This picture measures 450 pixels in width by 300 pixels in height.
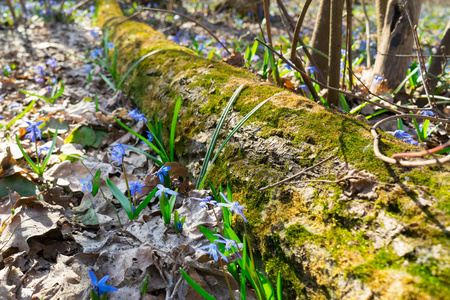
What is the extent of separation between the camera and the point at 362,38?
20.6 ft

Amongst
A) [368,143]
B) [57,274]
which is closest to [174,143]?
[57,274]

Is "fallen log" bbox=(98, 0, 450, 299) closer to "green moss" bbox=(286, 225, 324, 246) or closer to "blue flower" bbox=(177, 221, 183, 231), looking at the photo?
"green moss" bbox=(286, 225, 324, 246)

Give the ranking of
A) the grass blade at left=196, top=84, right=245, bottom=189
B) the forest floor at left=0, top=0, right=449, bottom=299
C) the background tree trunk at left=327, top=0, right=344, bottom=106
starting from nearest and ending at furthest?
1. the forest floor at left=0, top=0, right=449, bottom=299
2. the grass blade at left=196, top=84, right=245, bottom=189
3. the background tree trunk at left=327, top=0, right=344, bottom=106

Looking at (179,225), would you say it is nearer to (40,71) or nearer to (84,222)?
(84,222)

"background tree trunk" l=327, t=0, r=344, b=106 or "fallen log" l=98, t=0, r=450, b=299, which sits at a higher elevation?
"background tree trunk" l=327, t=0, r=344, b=106

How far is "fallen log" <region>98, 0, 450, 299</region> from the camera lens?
92 centimetres

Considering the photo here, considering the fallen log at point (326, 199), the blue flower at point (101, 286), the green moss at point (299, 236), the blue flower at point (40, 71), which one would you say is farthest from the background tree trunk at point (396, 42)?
the blue flower at point (40, 71)

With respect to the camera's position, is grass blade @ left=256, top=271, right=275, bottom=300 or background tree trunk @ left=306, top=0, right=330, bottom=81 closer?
grass blade @ left=256, top=271, right=275, bottom=300

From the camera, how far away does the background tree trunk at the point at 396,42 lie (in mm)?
2621

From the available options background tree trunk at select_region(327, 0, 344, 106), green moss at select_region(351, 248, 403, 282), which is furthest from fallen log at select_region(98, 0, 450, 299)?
background tree trunk at select_region(327, 0, 344, 106)

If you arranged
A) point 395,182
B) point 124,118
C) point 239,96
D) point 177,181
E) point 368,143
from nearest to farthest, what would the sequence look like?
point 395,182
point 368,143
point 239,96
point 177,181
point 124,118

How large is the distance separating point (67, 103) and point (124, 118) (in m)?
0.94

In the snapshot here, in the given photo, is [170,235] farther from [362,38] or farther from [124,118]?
[362,38]

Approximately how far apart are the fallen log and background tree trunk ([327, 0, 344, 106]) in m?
0.57
